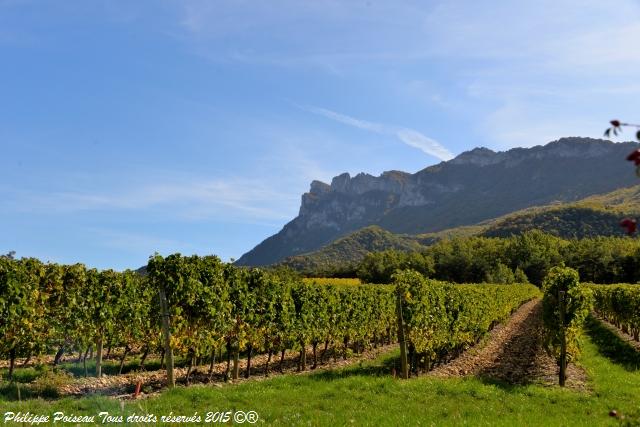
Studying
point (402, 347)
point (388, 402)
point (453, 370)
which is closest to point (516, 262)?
point (453, 370)

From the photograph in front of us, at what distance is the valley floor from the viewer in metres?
9.52

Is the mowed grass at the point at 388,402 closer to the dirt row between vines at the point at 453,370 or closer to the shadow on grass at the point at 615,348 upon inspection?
the dirt row between vines at the point at 453,370

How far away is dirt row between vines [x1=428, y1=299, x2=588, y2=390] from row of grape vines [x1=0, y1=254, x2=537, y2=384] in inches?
43.3

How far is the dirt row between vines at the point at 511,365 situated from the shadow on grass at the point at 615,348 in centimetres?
260

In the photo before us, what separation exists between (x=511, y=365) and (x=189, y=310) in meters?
12.2

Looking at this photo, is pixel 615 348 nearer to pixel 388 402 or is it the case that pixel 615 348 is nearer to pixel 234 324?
pixel 388 402

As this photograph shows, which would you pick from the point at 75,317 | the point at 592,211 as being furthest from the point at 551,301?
the point at 592,211

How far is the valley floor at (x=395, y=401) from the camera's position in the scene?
9516 millimetres

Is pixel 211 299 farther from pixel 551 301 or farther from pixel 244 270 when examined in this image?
pixel 551 301

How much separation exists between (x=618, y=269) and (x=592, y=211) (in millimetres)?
78881

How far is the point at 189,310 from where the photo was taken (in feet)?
53.2

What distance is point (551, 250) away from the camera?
109m

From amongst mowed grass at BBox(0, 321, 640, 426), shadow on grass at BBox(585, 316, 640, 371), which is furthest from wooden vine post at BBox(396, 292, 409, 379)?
shadow on grass at BBox(585, 316, 640, 371)

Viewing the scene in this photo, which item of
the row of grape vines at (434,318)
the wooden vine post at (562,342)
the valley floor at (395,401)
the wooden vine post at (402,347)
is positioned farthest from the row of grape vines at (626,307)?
the wooden vine post at (402,347)
